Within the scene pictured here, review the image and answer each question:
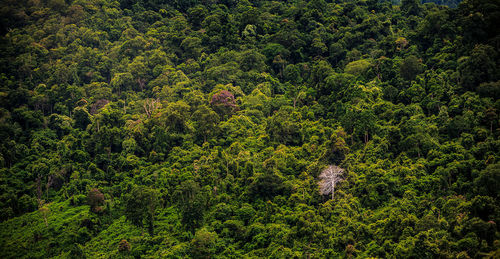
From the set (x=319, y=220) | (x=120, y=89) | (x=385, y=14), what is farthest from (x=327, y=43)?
(x=319, y=220)

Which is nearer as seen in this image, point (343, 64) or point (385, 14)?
point (343, 64)

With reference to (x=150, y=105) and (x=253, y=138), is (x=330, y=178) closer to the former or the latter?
(x=253, y=138)

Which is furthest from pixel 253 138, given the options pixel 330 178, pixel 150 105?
pixel 150 105

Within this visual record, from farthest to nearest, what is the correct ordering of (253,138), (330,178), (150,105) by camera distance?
(150,105) < (253,138) < (330,178)

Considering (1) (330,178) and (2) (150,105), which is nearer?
(1) (330,178)

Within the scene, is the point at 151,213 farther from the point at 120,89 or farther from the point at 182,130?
the point at 120,89

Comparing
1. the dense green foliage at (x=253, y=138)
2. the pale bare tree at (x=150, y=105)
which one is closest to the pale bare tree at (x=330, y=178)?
the dense green foliage at (x=253, y=138)

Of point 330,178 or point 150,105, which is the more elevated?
point 330,178

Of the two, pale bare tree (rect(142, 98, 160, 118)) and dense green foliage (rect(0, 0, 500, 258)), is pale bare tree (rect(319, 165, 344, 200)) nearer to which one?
dense green foliage (rect(0, 0, 500, 258))
